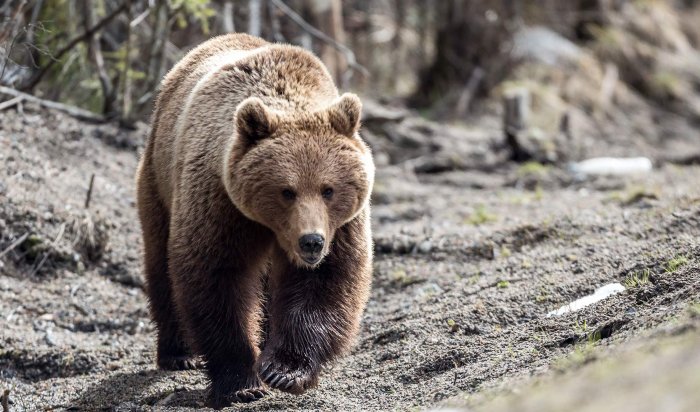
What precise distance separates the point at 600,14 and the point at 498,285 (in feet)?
37.8

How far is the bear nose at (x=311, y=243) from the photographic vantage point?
4.85 meters

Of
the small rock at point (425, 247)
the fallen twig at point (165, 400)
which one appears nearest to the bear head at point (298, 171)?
the fallen twig at point (165, 400)

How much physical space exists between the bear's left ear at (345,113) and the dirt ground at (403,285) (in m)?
1.42

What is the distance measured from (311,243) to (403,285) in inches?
116

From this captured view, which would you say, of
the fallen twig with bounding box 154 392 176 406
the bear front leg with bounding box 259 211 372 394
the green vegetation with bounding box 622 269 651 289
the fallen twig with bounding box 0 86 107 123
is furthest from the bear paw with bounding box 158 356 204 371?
the fallen twig with bounding box 0 86 107 123

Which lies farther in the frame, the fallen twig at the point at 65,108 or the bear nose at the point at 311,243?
the fallen twig at the point at 65,108

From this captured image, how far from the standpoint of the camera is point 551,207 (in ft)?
31.0

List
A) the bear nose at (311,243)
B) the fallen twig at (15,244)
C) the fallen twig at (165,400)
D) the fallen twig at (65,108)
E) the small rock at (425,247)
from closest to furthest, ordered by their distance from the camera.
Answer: the bear nose at (311,243)
the fallen twig at (165,400)
the fallen twig at (15,244)
the small rock at (425,247)
the fallen twig at (65,108)

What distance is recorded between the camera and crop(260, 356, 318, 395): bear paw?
521cm

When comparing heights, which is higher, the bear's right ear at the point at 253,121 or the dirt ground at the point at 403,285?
the bear's right ear at the point at 253,121

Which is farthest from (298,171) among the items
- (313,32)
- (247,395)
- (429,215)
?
(313,32)

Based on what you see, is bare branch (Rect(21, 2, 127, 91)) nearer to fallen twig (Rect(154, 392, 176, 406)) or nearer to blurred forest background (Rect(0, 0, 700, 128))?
blurred forest background (Rect(0, 0, 700, 128))

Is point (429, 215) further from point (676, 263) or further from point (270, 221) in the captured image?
point (270, 221)

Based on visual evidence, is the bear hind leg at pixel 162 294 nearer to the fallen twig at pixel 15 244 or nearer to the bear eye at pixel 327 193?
the fallen twig at pixel 15 244
